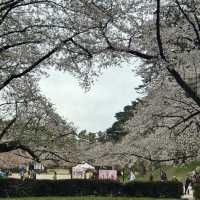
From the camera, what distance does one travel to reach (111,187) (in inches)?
1270

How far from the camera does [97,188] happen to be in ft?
106

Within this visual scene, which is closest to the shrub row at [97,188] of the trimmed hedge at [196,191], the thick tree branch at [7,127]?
the trimmed hedge at [196,191]

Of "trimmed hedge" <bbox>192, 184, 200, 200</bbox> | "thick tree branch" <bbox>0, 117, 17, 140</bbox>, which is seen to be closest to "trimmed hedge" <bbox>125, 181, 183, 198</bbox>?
"trimmed hedge" <bbox>192, 184, 200, 200</bbox>

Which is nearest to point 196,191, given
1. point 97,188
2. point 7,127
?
point 97,188

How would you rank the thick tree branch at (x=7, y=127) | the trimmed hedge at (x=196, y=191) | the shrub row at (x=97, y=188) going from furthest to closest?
the shrub row at (x=97, y=188) < the trimmed hedge at (x=196, y=191) < the thick tree branch at (x=7, y=127)

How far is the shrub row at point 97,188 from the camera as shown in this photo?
30.8 m

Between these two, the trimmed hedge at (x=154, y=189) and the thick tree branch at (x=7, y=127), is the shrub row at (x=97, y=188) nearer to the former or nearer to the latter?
the trimmed hedge at (x=154, y=189)

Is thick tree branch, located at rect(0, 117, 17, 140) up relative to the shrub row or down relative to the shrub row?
down

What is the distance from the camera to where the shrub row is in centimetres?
3081

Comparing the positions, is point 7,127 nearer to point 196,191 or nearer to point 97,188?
point 196,191

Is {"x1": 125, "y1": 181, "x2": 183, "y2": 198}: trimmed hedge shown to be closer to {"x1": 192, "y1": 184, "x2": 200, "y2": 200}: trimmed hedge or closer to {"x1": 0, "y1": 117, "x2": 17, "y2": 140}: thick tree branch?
{"x1": 192, "y1": 184, "x2": 200, "y2": 200}: trimmed hedge

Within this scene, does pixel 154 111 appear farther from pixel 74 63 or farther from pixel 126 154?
pixel 74 63

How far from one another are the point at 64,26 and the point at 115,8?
5.21ft

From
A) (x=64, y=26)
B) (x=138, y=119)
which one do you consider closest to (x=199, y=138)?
(x=138, y=119)
